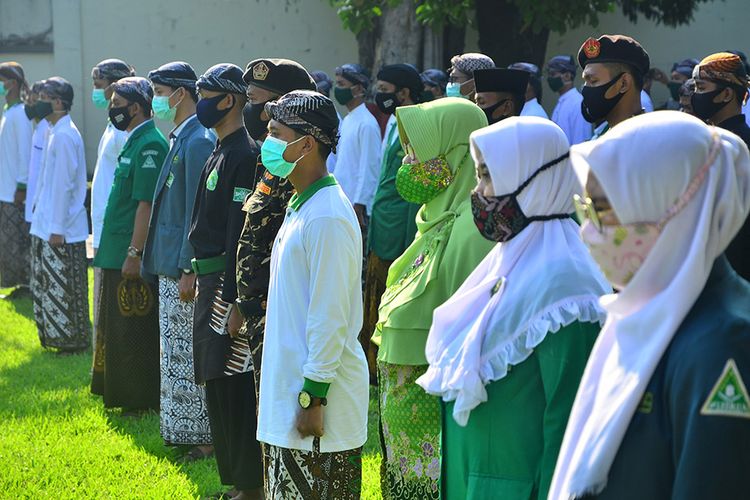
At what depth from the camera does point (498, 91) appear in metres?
6.05

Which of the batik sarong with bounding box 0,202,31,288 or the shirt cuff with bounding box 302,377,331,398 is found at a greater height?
the shirt cuff with bounding box 302,377,331,398

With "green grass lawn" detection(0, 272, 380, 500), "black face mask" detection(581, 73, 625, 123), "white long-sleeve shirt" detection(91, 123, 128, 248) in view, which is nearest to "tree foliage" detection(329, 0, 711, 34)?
"white long-sleeve shirt" detection(91, 123, 128, 248)

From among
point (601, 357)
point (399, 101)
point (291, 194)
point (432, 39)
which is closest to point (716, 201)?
point (601, 357)

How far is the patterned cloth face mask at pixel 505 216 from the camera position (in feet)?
10.3

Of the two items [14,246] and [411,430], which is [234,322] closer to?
[411,430]

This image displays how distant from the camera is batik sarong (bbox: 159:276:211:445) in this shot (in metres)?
6.33

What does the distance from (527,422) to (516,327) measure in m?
0.26

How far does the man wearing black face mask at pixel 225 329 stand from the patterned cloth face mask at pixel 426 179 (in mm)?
1178

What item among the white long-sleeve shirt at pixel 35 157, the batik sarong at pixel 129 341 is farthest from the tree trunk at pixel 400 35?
the batik sarong at pixel 129 341

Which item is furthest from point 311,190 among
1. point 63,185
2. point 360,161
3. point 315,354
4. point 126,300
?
point 63,185

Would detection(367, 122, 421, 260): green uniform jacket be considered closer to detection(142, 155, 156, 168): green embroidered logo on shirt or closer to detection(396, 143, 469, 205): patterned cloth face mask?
detection(142, 155, 156, 168): green embroidered logo on shirt

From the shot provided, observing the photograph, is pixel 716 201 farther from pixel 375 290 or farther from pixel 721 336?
pixel 375 290

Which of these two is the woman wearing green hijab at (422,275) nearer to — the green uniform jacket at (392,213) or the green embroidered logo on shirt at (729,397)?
the green embroidered logo on shirt at (729,397)

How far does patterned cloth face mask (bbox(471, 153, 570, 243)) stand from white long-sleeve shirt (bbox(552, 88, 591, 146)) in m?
7.16
